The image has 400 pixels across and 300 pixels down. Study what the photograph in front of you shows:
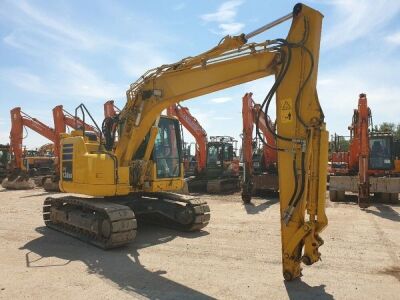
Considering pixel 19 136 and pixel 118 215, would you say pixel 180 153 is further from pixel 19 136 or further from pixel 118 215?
pixel 19 136

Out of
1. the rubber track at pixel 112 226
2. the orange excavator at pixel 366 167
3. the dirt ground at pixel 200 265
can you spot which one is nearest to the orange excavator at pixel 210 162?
the orange excavator at pixel 366 167

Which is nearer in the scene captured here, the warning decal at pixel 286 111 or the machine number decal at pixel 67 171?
the warning decal at pixel 286 111

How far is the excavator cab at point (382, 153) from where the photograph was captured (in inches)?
635

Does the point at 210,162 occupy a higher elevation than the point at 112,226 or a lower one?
higher

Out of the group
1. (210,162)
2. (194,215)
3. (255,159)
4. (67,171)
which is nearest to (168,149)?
(194,215)

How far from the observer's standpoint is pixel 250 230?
968cm

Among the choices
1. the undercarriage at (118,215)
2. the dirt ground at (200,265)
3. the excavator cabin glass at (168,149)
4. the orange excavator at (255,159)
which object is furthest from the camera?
the orange excavator at (255,159)

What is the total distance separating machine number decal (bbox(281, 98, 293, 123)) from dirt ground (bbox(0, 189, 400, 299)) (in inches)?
89.9

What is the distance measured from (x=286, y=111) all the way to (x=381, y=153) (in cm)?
1194

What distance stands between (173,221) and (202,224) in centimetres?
83

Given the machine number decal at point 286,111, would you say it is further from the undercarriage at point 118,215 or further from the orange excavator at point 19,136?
the orange excavator at point 19,136

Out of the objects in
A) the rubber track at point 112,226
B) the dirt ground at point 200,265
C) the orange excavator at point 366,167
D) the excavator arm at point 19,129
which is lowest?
the dirt ground at point 200,265

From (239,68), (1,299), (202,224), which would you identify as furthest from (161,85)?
(1,299)

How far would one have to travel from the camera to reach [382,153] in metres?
16.2
